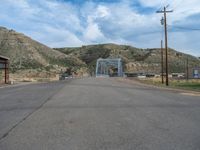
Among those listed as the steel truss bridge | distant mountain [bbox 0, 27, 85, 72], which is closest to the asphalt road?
distant mountain [bbox 0, 27, 85, 72]

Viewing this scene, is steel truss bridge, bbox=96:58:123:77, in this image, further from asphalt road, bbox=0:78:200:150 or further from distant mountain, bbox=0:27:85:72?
asphalt road, bbox=0:78:200:150

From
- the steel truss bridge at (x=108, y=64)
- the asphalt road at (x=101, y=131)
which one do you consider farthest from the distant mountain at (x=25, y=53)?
the asphalt road at (x=101, y=131)

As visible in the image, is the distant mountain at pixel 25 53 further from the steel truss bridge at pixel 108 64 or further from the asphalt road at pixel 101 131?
the asphalt road at pixel 101 131

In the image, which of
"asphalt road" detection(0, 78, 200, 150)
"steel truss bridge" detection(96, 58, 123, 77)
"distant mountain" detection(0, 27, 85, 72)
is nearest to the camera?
"asphalt road" detection(0, 78, 200, 150)

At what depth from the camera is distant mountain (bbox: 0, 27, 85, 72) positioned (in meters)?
126

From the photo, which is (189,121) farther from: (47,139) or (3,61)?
(3,61)

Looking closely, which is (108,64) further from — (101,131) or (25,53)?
(101,131)

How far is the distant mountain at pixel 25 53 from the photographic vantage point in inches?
4975

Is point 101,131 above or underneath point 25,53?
underneath

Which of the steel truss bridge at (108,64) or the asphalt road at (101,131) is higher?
the steel truss bridge at (108,64)

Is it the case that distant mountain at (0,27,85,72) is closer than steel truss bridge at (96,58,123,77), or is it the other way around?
distant mountain at (0,27,85,72)

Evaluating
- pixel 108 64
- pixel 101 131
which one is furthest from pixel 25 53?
pixel 101 131

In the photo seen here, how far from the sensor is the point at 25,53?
133125mm

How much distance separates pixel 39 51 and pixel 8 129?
453 feet
